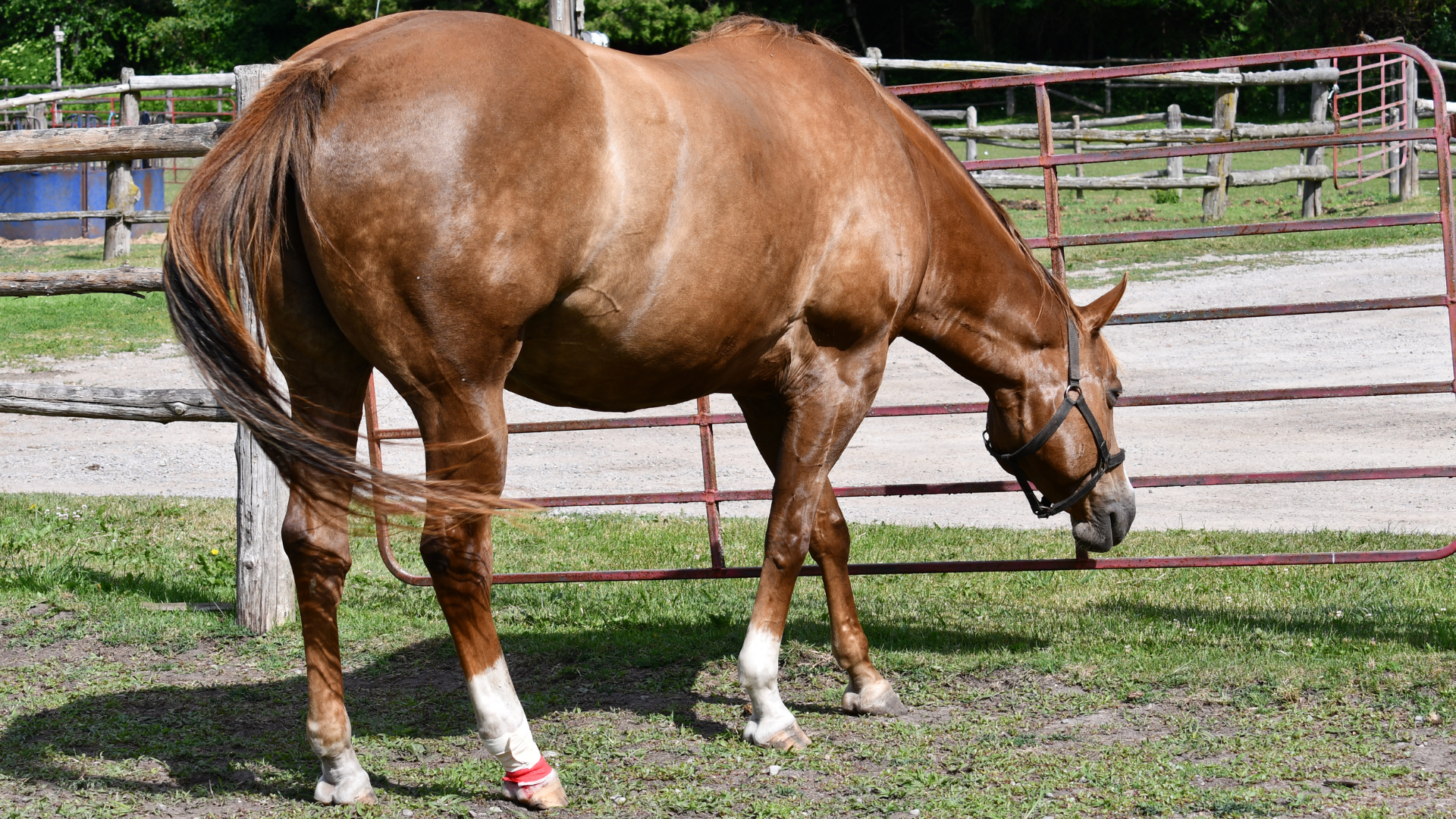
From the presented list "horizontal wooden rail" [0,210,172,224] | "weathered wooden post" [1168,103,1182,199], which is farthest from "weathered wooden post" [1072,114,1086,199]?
"horizontal wooden rail" [0,210,172,224]

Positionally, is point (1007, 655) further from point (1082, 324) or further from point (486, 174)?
point (486, 174)

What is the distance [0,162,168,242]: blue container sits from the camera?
19.3m

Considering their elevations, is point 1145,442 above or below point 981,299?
below

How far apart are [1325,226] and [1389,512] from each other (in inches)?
102

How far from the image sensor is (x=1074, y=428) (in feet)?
13.8

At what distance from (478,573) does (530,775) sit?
1.76 ft

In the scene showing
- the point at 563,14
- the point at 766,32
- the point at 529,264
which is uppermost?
the point at 563,14

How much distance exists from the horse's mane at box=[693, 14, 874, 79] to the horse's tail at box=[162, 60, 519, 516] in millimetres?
1452

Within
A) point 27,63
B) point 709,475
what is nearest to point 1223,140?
point 709,475

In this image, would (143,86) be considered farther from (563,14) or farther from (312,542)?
(312,542)

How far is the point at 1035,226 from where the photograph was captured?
16078mm

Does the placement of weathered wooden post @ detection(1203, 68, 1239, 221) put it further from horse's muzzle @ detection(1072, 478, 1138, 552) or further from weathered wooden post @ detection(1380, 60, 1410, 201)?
horse's muzzle @ detection(1072, 478, 1138, 552)

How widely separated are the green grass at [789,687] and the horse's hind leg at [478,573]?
130 mm

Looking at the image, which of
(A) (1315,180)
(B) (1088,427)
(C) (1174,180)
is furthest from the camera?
(C) (1174,180)
